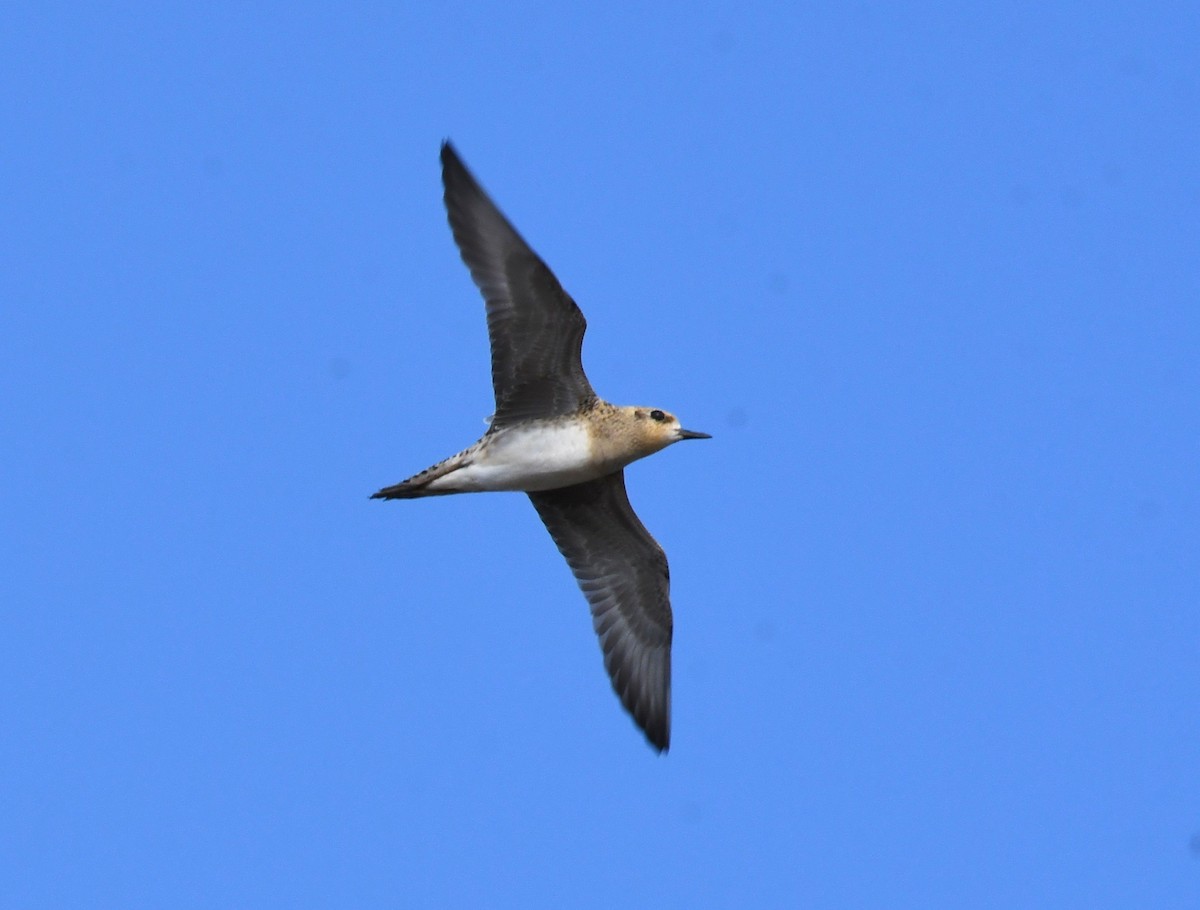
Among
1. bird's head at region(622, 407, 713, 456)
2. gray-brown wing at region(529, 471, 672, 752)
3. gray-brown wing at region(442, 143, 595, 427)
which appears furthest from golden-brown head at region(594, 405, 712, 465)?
gray-brown wing at region(529, 471, 672, 752)

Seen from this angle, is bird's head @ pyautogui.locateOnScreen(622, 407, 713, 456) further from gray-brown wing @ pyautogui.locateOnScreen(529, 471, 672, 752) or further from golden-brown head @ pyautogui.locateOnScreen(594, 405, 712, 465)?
gray-brown wing @ pyautogui.locateOnScreen(529, 471, 672, 752)

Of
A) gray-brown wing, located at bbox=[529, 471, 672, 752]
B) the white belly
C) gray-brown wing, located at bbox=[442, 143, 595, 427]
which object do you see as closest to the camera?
gray-brown wing, located at bbox=[442, 143, 595, 427]

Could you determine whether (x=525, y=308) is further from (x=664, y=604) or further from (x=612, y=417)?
(x=664, y=604)

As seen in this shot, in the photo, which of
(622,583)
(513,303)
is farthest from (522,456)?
(622,583)

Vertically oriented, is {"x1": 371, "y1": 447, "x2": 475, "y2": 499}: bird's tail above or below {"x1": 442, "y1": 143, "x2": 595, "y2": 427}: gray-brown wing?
below

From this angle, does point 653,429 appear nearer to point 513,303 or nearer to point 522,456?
point 522,456

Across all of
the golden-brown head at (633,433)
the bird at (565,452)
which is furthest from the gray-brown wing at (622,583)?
the golden-brown head at (633,433)
